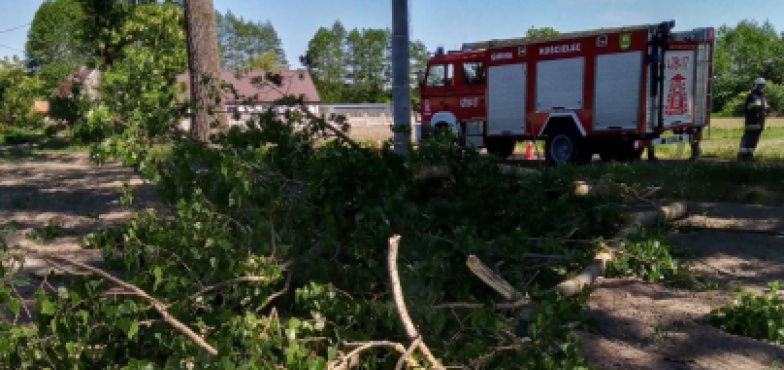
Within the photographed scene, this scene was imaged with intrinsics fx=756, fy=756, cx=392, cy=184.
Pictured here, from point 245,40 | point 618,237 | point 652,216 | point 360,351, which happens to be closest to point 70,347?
point 360,351

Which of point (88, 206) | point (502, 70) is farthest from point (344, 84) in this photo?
point (88, 206)

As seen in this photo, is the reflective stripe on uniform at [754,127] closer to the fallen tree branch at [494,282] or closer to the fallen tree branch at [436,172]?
the fallen tree branch at [436,172]

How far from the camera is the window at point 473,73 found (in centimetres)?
1603

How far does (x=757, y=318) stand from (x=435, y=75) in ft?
42.3

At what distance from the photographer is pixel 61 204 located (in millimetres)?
9672

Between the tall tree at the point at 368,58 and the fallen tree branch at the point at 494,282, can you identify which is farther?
the tall tree at the point at 368,58

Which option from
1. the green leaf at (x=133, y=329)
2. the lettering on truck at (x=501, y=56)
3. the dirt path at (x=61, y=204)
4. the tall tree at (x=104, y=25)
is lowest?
the dirt path at (x=61, y=204)

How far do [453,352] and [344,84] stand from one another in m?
85.2

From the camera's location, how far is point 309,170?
4828mm

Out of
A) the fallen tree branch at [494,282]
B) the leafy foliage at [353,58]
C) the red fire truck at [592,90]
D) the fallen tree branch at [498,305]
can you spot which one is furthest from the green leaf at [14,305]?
the leafy foliage at [353,58]

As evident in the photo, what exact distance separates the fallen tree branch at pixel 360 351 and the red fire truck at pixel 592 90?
10.0 m

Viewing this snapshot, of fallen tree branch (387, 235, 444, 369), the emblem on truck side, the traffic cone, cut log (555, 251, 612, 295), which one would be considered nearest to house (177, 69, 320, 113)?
cut log (555, 251, 612, 295)

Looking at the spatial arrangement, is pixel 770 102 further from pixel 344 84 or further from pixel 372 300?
pixel 344 84

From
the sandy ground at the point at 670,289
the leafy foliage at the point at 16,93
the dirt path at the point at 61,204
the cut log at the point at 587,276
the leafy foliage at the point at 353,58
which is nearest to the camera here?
the sandy ground at the point at 670,289
